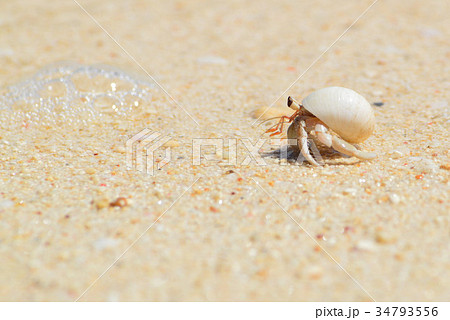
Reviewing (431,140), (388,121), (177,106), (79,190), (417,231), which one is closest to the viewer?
(417,231)

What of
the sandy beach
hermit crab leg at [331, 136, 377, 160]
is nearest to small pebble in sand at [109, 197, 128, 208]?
the sandy beach

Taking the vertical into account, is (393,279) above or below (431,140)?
below

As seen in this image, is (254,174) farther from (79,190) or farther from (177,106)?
(177,106)

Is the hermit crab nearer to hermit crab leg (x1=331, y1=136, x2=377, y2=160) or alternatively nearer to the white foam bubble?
hermit crab leg (x1=331, y1=136, x2=377, y2=160)

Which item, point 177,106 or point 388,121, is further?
point 177,106

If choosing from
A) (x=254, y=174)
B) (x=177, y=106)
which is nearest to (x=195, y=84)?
(x=177, y=106)

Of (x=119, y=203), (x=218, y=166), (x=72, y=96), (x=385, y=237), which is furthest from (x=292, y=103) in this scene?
(x=72, y=96)

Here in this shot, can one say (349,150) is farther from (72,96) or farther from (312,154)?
(72,96)
